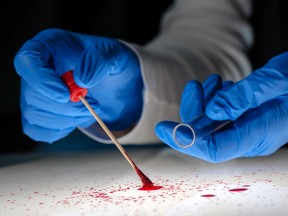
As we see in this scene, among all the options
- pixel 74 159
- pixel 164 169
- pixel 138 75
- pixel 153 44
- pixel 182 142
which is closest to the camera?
pixel 182 142

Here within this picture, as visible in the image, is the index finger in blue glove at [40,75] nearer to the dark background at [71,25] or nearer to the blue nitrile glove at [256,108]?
the blue nitrile glove at [256,108]

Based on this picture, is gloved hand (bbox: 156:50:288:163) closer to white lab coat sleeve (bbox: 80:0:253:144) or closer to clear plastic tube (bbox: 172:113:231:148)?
clear plastic tube (bbox: 172:113:231:148)

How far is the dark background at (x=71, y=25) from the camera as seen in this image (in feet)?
4.79

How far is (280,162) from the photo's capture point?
117 centimetres

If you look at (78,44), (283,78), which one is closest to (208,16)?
(78,44)

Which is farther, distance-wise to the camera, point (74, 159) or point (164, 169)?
point (74, 159)

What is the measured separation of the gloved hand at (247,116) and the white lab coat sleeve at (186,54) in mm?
310

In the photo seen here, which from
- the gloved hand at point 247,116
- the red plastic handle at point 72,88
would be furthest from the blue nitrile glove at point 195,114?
the red plastic handle at point 72,88

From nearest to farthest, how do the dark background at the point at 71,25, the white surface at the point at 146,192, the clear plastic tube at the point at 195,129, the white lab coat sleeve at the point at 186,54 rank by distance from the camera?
the white surface at the point at 146,192, the clear plastic tube at the point at 195,129, the white lab coat sleeve at the point at 186,54, the dark background at the point at 71,25

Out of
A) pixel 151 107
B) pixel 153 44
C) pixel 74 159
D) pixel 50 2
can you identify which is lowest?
pixel 74 159

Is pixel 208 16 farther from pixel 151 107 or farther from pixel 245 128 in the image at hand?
pixel 245 128

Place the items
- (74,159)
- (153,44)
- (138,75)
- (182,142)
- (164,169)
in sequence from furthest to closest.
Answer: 1. (153,44)
2. (74,159)
3. (138,75)
4. (164,169)
5. (182,142)

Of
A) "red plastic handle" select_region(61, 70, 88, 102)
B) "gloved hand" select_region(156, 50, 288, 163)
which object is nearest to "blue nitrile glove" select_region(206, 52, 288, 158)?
"gloved hand" select_region(156, 50, 288, 163)

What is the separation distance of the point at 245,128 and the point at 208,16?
0.69 metres
